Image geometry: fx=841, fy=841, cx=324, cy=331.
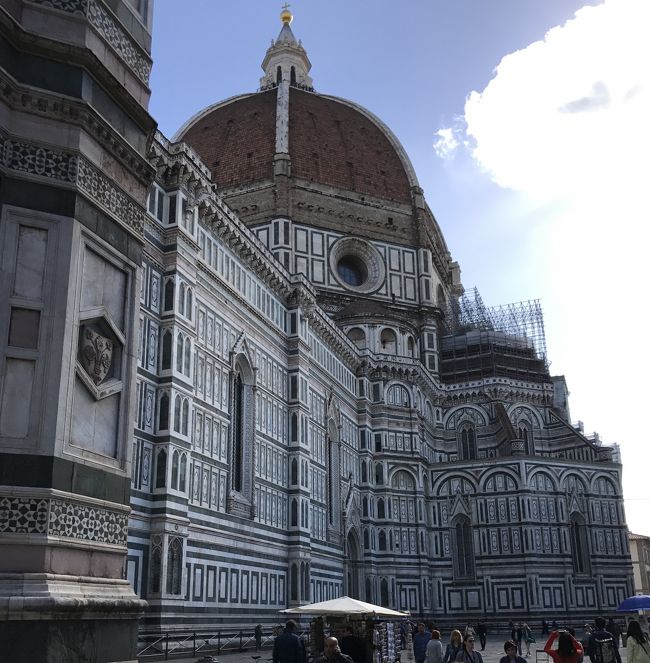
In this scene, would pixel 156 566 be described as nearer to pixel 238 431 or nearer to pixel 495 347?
pixel 238 431

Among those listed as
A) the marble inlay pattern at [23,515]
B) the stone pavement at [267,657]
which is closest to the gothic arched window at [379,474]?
the stone pavement at [267,657]

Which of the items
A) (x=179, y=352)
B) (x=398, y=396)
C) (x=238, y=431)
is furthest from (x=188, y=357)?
(x=398, y=396)

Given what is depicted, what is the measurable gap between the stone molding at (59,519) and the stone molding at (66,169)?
2.68m

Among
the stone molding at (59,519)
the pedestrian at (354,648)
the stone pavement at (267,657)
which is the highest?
the stone molding at (59,519)

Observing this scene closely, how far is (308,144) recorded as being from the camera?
57219mm

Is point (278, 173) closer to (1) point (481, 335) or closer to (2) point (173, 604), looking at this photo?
(1) point (481, 335)

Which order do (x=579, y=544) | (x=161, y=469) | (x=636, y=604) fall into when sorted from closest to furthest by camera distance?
(x=636, y=604)
(x=161, y=469)
(x=579, y=544)

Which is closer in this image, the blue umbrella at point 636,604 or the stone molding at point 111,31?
the stone molding at point 111,31

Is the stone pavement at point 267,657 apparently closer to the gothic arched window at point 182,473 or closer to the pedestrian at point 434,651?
the gothic arched window at point 182,473

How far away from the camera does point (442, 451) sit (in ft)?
174

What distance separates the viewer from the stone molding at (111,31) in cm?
762

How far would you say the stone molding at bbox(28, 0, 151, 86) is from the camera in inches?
300

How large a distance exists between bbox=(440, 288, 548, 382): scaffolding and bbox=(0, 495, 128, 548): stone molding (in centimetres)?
4919

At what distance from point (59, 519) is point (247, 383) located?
25.6m
